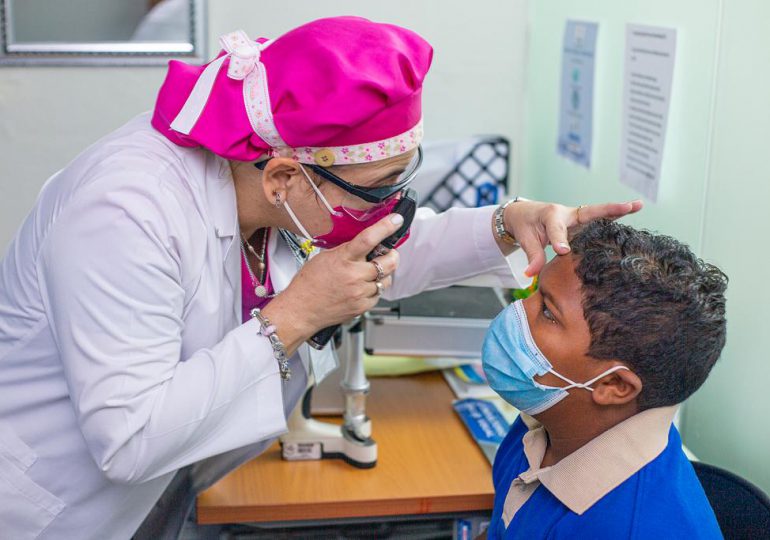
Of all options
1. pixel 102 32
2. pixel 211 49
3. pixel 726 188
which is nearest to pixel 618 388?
pixel 726 188

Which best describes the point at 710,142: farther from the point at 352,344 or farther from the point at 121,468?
the point at 121,468

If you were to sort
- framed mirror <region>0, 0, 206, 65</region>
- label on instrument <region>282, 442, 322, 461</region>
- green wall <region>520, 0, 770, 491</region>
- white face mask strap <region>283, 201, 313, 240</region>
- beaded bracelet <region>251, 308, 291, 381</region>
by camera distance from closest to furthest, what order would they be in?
1. beaded bracelet <region>251, 308, 291, 381</region>
2. white face mask strap <region>283, 201, 313, 240</region>
3. green wall <region>520, 0, 770, 491</region>
4. label on instrument <region>282, 442, 322, 461</region>
5. framed mirror <region>0, 0, 206, 65</region>

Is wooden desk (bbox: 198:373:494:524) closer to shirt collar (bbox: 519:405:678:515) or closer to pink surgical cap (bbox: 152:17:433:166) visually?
shirt collar (bbox: 519:405:678:515)

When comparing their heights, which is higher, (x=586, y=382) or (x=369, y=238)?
(x=369, y=238)

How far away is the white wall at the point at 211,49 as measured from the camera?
2.50 metres

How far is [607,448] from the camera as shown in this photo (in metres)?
1.26

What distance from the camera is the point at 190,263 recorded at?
4.27 ft

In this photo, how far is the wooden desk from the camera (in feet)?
5.44

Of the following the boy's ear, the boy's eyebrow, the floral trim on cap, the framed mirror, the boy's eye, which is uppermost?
the framed mirror

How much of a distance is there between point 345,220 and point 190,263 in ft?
0.80

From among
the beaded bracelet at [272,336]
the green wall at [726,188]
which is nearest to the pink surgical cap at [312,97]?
the beaded bracelet at [272,336]

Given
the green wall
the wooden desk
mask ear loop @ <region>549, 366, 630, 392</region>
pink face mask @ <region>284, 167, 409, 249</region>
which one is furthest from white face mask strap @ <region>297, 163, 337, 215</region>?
the green wall

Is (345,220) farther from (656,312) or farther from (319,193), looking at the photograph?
(656,312)

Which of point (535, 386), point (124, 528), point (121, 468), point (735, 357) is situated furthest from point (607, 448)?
point (124, 528)
